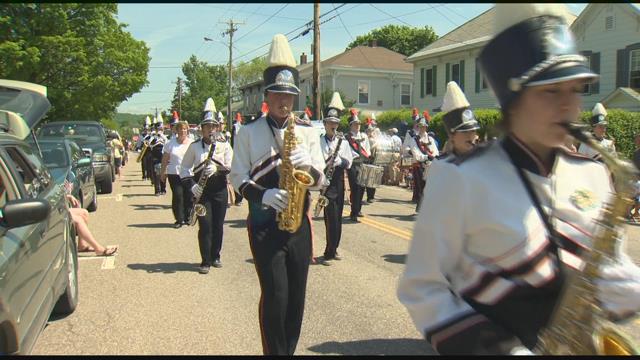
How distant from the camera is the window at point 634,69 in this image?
2228 cm

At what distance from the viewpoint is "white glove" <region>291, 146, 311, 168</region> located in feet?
14.2

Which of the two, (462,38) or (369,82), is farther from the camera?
(369,82)

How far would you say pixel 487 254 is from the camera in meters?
1.91

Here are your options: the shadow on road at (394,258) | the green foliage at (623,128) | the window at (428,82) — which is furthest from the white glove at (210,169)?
the window at (428,82)

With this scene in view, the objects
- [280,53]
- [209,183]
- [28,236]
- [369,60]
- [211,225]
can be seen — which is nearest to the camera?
[28,236]

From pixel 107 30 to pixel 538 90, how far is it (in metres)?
35.4

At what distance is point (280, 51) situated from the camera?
15.3 ft

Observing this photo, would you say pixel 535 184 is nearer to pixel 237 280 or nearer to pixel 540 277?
pixel 540 277

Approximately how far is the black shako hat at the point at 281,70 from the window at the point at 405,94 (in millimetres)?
42518

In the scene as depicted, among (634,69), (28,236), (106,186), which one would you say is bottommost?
(106,186)

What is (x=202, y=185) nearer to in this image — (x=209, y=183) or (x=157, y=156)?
(x=209, y=183)

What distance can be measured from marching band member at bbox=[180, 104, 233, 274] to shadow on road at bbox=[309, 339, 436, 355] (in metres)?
3.04

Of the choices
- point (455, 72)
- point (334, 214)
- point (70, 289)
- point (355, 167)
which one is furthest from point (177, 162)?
point (455, 72)

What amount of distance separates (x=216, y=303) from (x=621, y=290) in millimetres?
4938
